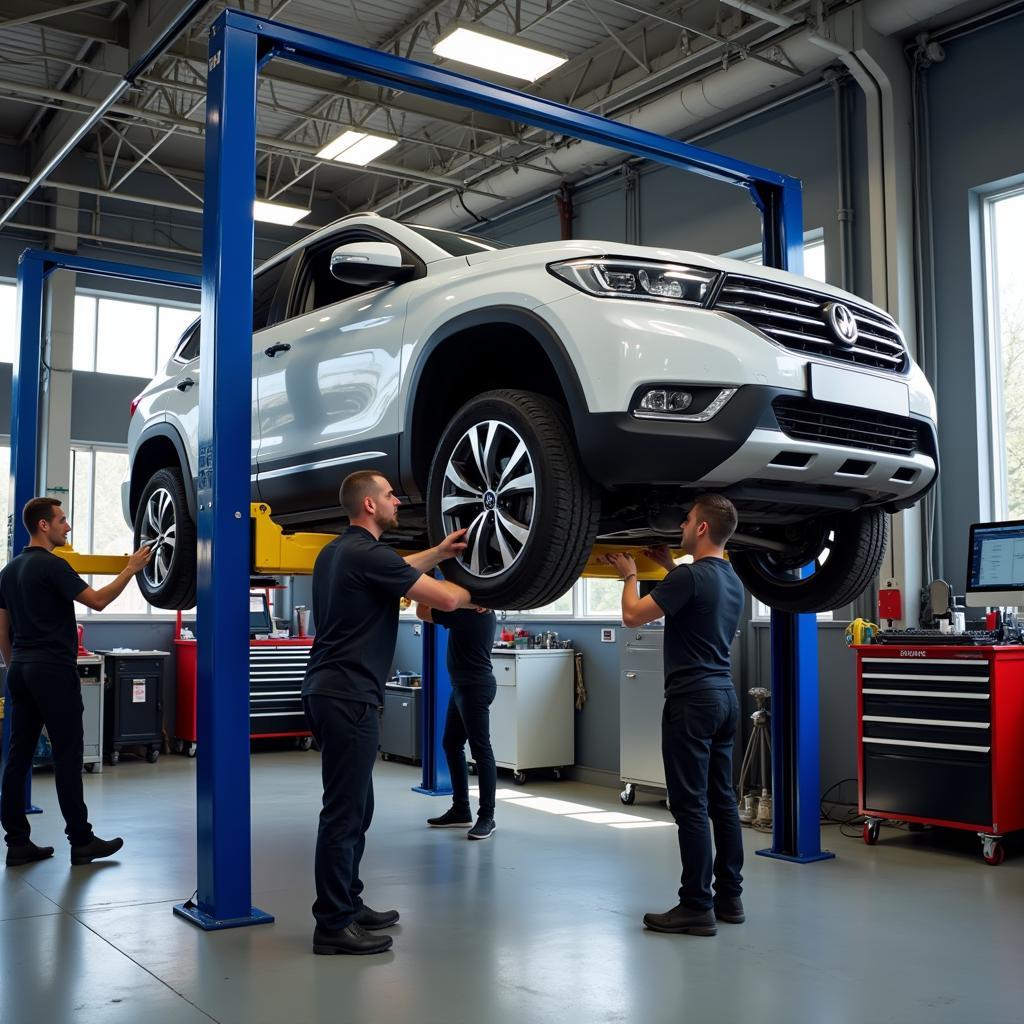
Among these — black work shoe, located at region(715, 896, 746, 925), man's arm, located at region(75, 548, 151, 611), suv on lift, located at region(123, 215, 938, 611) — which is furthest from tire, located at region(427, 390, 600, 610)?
man's arm, located at region(75, 548, 151, 611)

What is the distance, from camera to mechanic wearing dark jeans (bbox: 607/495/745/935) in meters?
4.03

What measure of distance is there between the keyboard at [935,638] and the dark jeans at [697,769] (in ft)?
6.58

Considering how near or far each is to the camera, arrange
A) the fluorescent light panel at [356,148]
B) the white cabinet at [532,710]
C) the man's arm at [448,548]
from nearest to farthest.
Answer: the man's arm at [448,548], the white cabinet at [532,710], the fluorescent light panel at [356,148]

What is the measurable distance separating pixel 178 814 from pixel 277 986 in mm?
3705

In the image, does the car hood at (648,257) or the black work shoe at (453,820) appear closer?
the car hood at (648,257)

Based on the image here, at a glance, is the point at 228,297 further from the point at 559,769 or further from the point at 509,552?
the point at 559,769

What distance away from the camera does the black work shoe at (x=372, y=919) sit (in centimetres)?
→ 410

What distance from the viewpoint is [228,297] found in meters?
4.19

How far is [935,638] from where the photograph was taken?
19.0ft

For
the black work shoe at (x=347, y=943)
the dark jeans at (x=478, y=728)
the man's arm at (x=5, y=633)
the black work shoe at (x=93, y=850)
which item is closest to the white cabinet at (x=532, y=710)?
the dark jeans at (x=478, y=728)

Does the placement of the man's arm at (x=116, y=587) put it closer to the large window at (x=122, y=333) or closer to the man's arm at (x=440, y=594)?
the man's arm at (x=440, y=594)

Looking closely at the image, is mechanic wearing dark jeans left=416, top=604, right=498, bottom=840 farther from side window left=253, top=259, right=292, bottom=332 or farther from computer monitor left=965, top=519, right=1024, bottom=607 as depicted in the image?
computer monitor left=965, top=519, right=1024, bottom=607

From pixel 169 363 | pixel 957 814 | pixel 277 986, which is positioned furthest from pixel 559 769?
pixel 277 986

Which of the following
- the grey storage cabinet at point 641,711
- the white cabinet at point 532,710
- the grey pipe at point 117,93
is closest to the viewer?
the grey pipe at point 117,93
